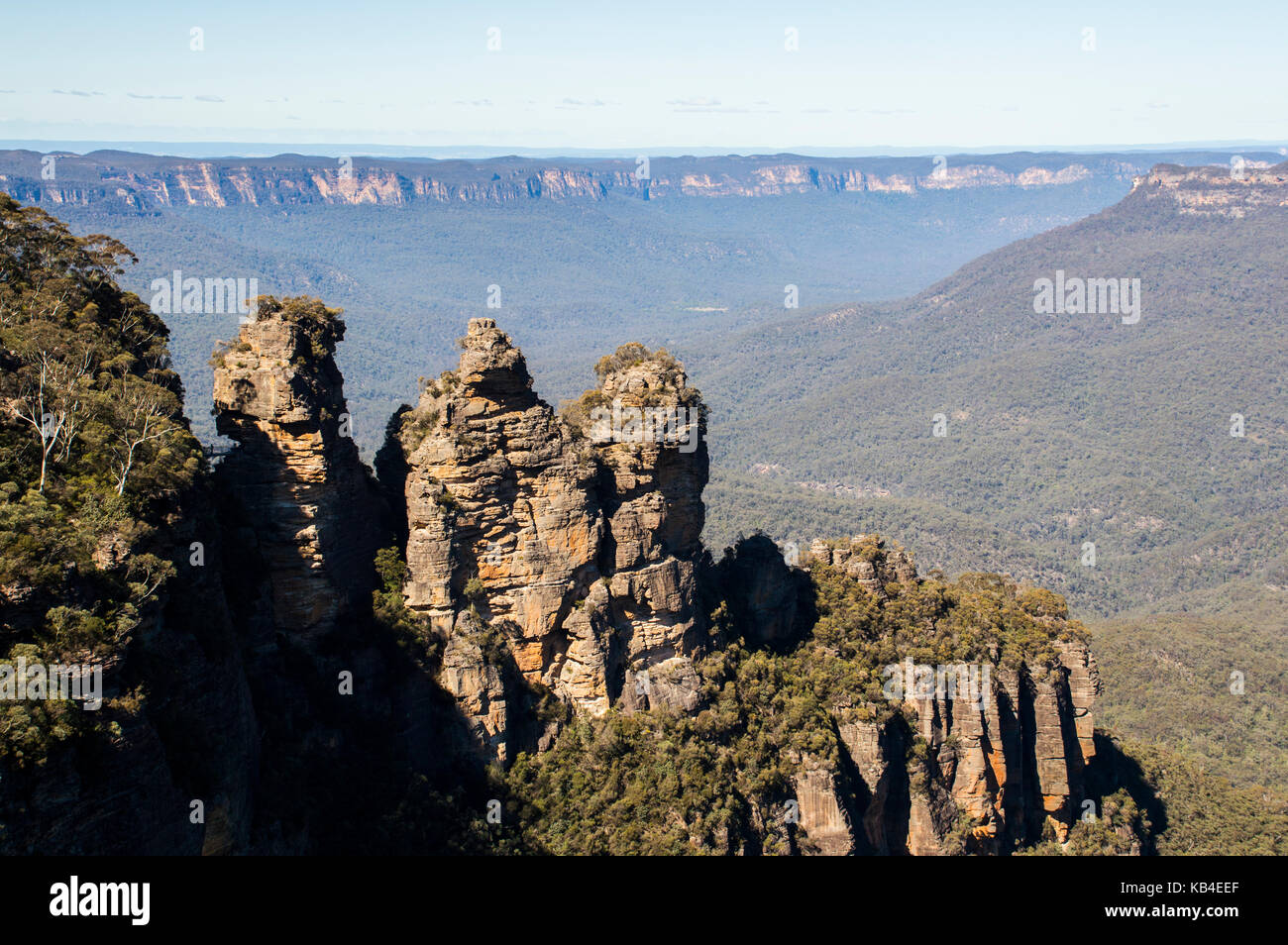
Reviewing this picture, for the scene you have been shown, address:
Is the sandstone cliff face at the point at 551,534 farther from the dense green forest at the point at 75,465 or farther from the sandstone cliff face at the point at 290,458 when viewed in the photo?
the dense green forest at the point at 75,465

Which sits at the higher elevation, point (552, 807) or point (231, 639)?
point (231, 639)

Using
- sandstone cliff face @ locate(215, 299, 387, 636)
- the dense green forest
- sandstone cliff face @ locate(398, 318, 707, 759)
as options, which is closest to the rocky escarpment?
sandstone cliff face @ locate(398, 318, 707, 759)

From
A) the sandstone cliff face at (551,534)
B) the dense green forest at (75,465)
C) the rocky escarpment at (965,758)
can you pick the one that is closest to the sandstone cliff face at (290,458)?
the dense green forest at (75,465)

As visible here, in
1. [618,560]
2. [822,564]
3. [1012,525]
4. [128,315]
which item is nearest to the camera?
[128,315]

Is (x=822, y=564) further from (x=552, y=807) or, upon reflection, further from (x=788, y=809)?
(x=552, y=807)

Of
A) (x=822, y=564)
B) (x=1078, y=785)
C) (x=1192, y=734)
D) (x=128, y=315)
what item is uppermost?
(x=128, y=315)

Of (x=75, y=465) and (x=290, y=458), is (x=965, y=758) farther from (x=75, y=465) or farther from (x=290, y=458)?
(x=75, y=465)

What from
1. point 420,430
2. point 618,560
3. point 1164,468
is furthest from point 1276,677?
point 1164,468
